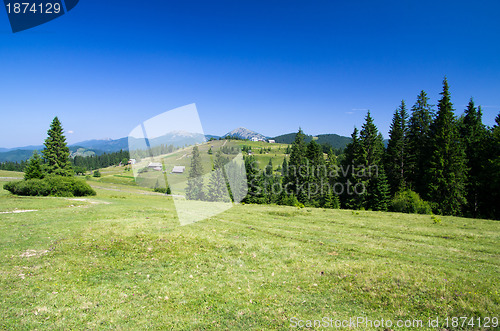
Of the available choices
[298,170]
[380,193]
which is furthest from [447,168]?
[298,170]

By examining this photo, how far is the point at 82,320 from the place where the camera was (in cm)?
685

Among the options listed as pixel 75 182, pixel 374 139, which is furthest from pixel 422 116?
pixel 75 182

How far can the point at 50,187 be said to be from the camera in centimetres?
3456

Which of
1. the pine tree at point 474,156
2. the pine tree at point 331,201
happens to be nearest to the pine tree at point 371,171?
Answer: the pine tree at point 331,201

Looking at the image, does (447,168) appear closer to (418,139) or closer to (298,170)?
(418,139)

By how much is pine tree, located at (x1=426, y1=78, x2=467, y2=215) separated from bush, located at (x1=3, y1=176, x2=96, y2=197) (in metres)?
57.3

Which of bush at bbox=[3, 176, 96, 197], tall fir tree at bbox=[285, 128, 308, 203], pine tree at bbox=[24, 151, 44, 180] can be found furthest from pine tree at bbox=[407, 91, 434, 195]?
pine tree at bbox=[24, 151, 44, 180]

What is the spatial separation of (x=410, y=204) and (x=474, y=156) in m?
15.4

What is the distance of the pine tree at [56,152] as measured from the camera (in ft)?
202

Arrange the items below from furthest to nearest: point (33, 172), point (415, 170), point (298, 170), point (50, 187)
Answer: point (298, 170)
point (415, 170)
point (33, 172)
point (50, 187)

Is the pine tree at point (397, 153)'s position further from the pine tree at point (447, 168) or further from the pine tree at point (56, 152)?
the pine tree at point (56, 152)

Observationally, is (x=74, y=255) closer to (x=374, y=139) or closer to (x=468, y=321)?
(x=468, y=321)

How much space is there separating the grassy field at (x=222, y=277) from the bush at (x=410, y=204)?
1964cm

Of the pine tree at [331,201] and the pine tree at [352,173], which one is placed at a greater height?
the pine tree at [352,173]
